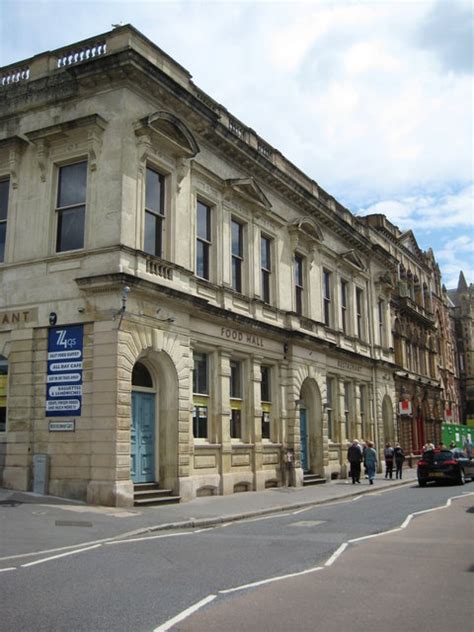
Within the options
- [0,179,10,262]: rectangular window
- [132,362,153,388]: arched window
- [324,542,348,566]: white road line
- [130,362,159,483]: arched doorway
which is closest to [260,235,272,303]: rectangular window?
[132,362,153,388]: arched window

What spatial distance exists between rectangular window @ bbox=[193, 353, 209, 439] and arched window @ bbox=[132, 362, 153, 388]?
2168mm

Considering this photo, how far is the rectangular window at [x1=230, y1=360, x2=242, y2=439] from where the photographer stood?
2352cm

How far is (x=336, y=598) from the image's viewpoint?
7691mm

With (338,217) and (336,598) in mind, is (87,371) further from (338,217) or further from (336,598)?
(338,217)

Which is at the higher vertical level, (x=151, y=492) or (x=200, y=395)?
(x=200, y=395)

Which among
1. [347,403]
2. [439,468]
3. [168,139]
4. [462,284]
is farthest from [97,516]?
[462,284]

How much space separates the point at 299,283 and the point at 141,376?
38.3 ft

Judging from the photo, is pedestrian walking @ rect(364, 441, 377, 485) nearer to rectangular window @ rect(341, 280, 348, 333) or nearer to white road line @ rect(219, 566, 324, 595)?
rectangular window @ rect(341, 280, 348, 333)

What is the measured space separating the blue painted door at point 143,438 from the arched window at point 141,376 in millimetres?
293

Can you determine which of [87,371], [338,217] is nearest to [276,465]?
[87,371]

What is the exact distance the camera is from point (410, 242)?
162ft

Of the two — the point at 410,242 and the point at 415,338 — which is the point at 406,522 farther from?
the point at 410,242

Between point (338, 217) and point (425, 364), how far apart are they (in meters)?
20.5

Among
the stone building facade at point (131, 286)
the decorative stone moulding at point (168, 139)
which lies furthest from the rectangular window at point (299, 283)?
the decorative stone moulding at point (168, 139)
